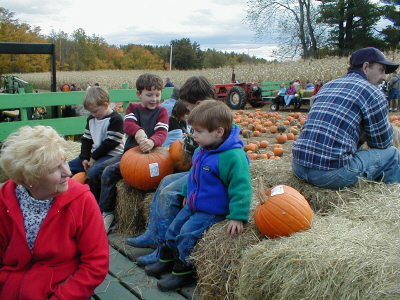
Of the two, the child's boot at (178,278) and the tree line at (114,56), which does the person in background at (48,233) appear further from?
the tree line at (114,56)

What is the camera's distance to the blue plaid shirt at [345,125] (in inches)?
117

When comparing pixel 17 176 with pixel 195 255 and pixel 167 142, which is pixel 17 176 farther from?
pixel 167 142

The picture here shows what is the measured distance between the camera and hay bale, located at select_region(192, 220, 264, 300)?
2336 mm

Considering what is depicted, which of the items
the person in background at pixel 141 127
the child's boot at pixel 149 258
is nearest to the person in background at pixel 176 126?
the person in background at pixel 141 127

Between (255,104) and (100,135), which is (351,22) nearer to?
(255,104)

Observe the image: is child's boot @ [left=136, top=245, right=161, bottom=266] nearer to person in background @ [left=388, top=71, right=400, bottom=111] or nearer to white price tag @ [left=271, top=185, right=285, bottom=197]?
white price tag @ [left=271, top=185, right=285, bottom=197]

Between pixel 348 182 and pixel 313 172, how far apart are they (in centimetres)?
29

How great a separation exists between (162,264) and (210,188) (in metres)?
0.79

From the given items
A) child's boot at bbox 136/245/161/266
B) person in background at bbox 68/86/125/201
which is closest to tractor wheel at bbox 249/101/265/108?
person in background at bbox 68/86/125/201

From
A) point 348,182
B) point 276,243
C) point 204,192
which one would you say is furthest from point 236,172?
point 348,182

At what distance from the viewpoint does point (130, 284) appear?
278 centimetres

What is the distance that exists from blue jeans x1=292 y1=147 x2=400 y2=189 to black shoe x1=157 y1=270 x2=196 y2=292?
1293 mm

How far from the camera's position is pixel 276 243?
2234 mm

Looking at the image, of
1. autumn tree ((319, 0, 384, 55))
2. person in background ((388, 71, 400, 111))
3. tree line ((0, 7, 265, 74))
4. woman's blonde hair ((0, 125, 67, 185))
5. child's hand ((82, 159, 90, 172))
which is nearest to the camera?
woman's blonde hair ((0, 125, 67, 185))
